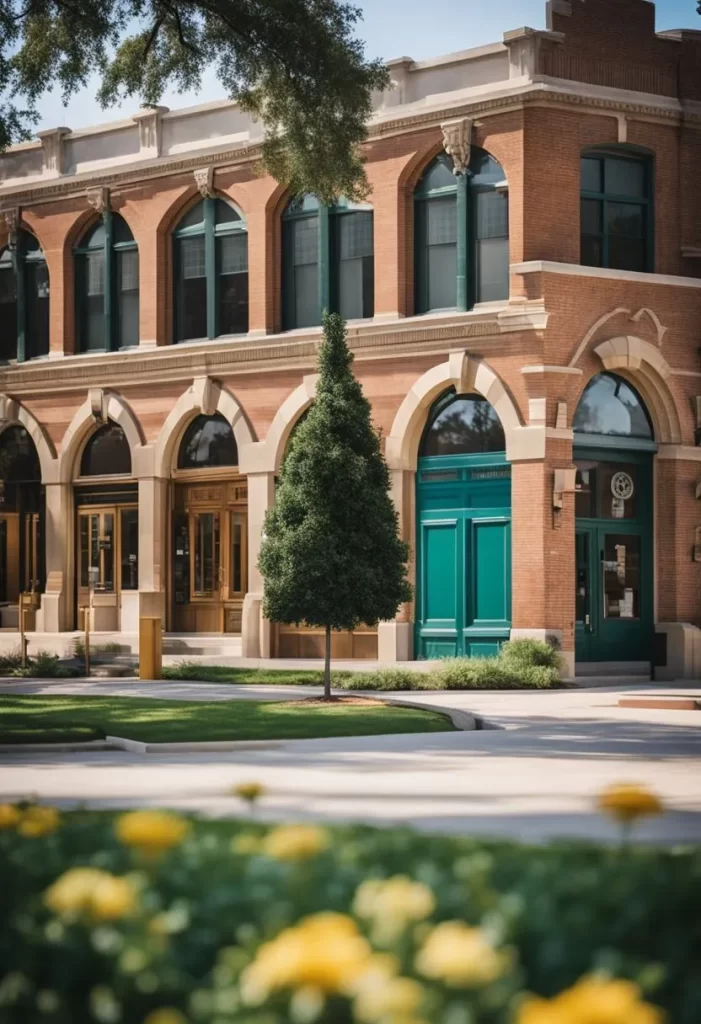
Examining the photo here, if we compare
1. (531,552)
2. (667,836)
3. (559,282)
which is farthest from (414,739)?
(559,282)

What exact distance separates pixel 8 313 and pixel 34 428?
337cm

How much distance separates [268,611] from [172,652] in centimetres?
1087

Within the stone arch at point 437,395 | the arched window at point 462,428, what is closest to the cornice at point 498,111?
the stone arch at point 437,395

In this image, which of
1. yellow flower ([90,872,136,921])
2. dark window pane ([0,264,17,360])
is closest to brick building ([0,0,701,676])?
dark window pane ([0,264,17,360])

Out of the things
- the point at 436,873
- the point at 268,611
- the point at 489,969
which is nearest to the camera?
the point at 489,969

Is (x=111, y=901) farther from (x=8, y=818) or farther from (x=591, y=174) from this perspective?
(x=591, y=174)

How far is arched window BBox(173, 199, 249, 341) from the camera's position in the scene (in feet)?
114

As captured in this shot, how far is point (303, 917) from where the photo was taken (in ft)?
14.0

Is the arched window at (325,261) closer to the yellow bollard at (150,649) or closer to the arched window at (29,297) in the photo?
the arched window at (29,297)

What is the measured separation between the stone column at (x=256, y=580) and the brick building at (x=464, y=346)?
0.19 ft

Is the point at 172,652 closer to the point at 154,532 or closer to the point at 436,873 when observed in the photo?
the point at 154,532

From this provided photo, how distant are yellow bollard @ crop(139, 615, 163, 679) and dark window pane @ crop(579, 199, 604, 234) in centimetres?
1095

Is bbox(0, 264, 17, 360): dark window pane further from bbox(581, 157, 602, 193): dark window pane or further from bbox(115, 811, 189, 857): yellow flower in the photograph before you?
bbox(115, 811, 189, 857): yellow flower

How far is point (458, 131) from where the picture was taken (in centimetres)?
3081
